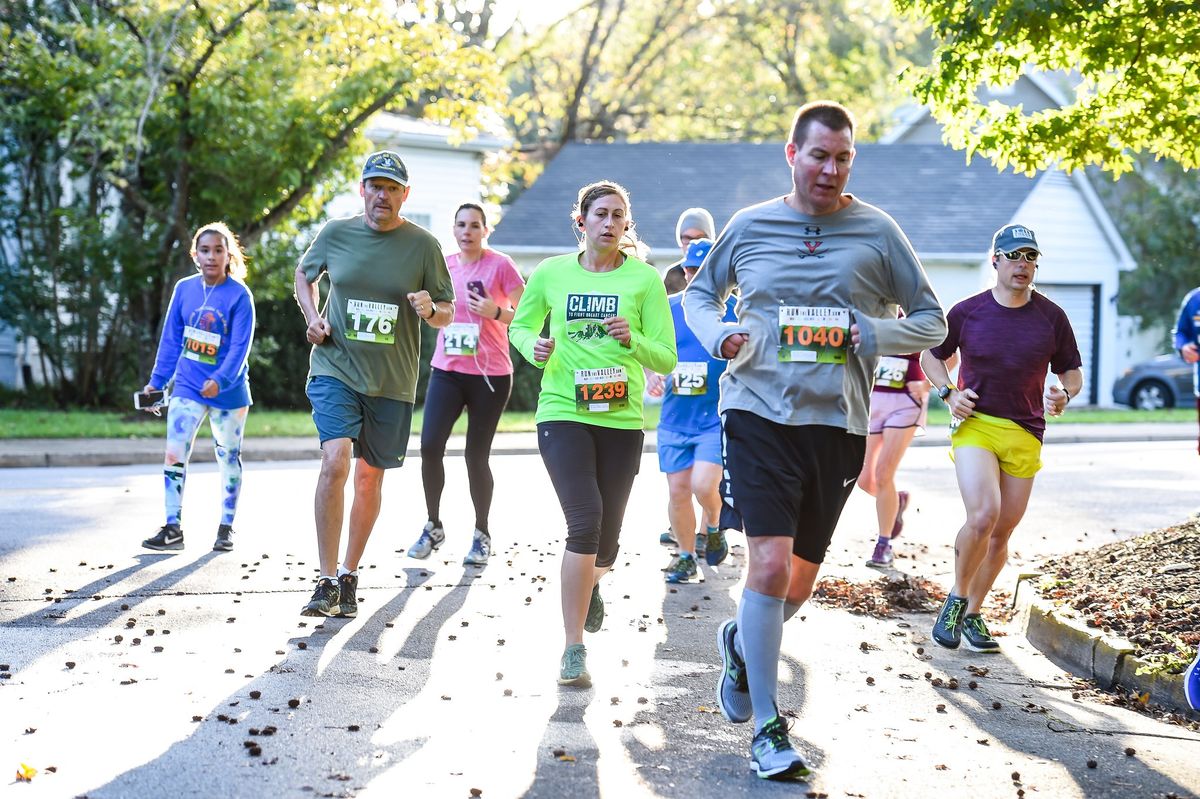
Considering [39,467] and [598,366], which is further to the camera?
[39,467]

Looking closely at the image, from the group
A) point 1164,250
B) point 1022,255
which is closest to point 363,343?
point 1022,255

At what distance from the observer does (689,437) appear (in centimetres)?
920

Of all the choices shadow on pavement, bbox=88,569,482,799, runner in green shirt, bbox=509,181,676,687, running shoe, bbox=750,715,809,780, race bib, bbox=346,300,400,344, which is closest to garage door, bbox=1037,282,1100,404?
race bib, bbox=346,300,400,344

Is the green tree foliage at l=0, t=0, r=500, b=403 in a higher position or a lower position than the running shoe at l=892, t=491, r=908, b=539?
higher

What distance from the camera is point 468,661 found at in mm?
6625

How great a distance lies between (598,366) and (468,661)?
1.39 meters

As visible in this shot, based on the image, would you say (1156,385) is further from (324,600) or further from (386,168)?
(324,600)

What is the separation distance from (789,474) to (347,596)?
3.11 meters

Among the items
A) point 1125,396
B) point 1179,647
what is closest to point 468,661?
point 1179,647

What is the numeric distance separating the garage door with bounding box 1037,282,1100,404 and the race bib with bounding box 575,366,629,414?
101 feet

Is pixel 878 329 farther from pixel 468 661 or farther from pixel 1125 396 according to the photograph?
pixel 1125 396

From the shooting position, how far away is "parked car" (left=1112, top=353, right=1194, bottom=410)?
33562 mm

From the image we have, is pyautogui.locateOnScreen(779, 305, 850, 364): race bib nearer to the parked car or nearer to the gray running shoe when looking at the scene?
the gray running shoe

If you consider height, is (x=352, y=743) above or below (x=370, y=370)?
below
